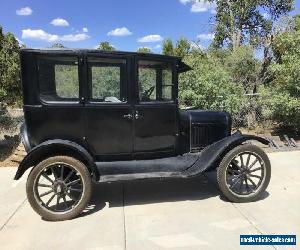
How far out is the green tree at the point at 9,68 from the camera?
32.8ft

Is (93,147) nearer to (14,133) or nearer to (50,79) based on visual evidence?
(50,79)

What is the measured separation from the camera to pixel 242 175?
5.38 meters

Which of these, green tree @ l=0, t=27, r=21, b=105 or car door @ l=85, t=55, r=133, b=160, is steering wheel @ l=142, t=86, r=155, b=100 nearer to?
car door @ l=85, t=55, r=133, b=160

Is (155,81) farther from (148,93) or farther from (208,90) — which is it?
(208,90)

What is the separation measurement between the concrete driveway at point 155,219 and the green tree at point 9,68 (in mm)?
4475

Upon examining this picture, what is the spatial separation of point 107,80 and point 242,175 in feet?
7.47

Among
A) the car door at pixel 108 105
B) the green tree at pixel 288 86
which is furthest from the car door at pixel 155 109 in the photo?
the green tree at pixel 288 86

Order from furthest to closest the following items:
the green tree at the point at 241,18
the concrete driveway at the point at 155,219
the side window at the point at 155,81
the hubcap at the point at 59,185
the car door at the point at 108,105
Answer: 1. the green tree at the point at 241,18
2. the side window at the point at 155,81
3. the car door at the point at 108,105
4. the hubcap at the point at 59,185
5. the concrete driveway at the point at 155,219

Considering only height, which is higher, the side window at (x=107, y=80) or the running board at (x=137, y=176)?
the side window at (x=107, y=80)

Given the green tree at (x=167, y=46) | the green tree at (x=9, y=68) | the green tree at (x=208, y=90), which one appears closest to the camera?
the green tree at (x=9, y=68)

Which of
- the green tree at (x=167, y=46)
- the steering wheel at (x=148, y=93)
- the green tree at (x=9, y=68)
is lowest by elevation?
the steering wheel at (x=148, y=93)

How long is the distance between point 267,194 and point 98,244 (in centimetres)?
274

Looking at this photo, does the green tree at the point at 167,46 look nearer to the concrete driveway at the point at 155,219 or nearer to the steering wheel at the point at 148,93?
the concrete driveway at the point at 155,219

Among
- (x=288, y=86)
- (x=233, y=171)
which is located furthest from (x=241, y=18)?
(x=233, y=171)
